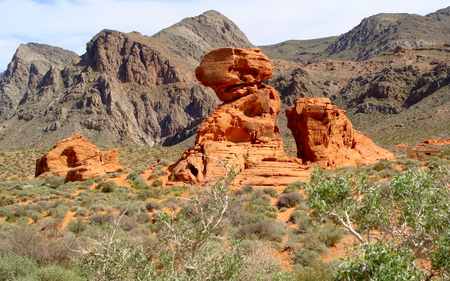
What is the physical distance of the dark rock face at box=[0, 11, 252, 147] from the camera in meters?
79.0

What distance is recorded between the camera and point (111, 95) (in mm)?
88500

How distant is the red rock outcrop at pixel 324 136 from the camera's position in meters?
23.9

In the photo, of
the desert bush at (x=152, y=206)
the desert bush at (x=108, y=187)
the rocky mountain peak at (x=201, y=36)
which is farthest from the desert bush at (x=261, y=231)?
the rocky mountain peak at (x=201, y=36)

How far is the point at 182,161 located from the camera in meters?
22.8

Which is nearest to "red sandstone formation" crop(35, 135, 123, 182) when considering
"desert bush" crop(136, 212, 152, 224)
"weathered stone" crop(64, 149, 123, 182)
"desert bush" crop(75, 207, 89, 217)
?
"weathered stone" crop(64, 149, 123, 182)

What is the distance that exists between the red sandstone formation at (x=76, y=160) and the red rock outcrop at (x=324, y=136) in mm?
12849

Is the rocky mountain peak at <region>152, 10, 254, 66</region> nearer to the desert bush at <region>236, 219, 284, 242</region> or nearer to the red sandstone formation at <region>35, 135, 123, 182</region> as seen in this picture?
the red sandstone formation at <region>35, 135, 123, 182</region>

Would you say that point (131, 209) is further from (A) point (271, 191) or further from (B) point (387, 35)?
(B) point (387, 35)

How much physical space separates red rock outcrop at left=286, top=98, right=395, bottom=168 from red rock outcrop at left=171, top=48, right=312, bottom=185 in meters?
1.86

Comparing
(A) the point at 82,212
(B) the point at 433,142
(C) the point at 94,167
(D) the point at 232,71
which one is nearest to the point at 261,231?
(A) the point at 82,212

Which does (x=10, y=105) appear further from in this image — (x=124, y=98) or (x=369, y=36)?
(x=369, y=36)

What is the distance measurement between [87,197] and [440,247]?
1668 centimetres

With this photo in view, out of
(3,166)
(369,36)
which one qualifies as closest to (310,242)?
(3,166)

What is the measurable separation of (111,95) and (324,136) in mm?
72503
